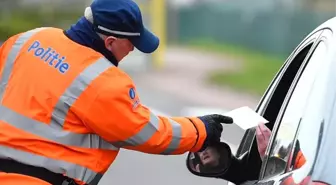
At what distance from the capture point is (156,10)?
84.0 ft

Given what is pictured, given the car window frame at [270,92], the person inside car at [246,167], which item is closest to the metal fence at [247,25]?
the car window frame at [270,92]

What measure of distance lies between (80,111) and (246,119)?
664mm

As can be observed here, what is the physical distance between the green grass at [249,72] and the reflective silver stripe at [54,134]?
15650 millimetres

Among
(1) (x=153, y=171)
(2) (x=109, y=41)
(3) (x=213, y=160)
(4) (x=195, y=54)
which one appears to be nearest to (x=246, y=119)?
(3) (x=213, y=160)

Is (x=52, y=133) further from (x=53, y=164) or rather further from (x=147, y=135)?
(x=147, y=135)

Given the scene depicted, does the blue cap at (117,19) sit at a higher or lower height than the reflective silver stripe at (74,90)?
higher

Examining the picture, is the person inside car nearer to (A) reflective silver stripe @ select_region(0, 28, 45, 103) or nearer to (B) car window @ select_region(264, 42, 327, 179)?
(B) car window @ select_region(264, 42, 327, 179)

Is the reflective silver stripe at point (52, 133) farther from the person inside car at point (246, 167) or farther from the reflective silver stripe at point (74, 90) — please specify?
the person inside car at point (246, 167)

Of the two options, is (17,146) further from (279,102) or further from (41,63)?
(279,102)

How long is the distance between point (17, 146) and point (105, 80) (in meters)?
0.42

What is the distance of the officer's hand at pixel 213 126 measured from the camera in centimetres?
377

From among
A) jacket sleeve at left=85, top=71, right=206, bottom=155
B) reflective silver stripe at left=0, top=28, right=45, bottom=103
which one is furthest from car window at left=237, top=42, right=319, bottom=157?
reflective silver stripe at left=0, top=28, right=45, bottom=103

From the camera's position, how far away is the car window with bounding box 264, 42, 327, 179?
3170mm

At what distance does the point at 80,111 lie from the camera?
11.4 feet
